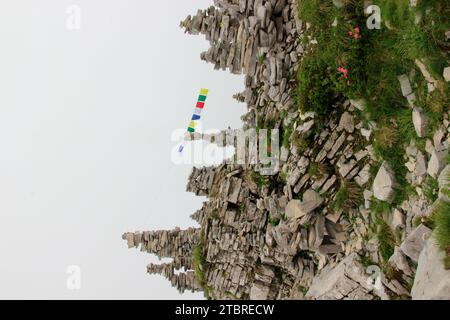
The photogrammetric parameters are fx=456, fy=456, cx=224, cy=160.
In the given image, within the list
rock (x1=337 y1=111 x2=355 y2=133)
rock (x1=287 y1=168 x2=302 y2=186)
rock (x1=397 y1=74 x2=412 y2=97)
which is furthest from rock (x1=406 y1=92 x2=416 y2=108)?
rock (x1=287 y1=168 x2=302 y2=186)

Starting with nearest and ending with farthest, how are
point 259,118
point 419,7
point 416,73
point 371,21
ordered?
point 419,7 → point 416,73 → point 371,21 → point 259,118

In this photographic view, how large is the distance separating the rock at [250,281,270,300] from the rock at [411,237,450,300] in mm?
9276

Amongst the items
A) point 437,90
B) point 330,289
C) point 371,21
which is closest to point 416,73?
point 437,90

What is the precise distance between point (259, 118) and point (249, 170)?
2.19 metres

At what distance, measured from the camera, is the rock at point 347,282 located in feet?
43.0

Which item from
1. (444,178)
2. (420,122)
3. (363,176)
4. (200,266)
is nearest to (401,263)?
(444,178)

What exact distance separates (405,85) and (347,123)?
288 cm

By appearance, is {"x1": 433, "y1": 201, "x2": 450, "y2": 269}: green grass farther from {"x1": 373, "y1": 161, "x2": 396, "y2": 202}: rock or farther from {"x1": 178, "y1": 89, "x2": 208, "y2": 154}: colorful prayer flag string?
{"x1": 178, "y1": 89, "x2": 208, "y2": 154}: colorful prayer flag string

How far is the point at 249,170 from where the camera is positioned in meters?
18.9

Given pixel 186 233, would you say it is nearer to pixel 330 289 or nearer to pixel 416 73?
pixel 330 289

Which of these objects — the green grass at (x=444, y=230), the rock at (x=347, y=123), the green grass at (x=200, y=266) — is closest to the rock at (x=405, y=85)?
the rock at (x=347, y=123)

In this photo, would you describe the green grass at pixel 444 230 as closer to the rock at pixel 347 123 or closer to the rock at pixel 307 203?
the rock at pixel 347 123

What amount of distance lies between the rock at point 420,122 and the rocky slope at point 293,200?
358 mm
